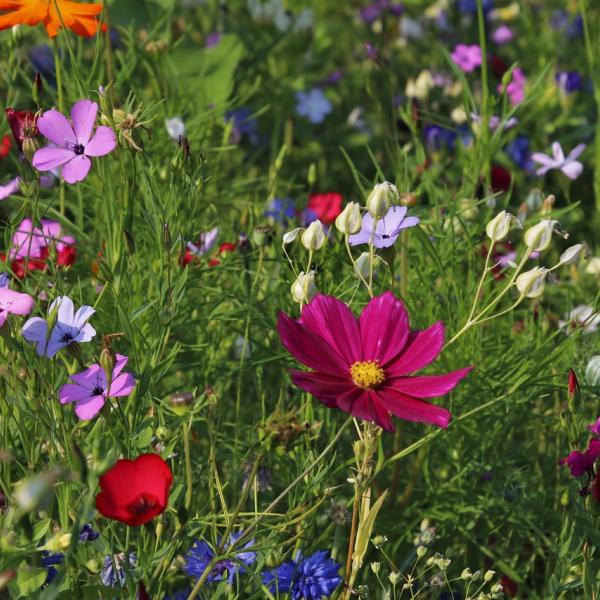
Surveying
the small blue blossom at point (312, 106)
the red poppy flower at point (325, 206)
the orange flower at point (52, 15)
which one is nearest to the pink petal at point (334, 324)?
the orange flower at point (52, 15)

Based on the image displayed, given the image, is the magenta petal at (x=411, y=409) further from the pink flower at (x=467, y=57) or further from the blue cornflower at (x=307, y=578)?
the pink flower at (x=467, y=57)

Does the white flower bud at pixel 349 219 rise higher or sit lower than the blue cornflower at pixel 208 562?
higher

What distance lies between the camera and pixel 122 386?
0.96 m

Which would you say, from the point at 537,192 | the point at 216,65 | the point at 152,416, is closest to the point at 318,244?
the point at 152,416

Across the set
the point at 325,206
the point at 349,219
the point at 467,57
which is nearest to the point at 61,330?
the point at 349,219

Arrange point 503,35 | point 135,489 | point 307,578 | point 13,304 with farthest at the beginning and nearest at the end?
1. point 503,35
2. point 307,578
3. point 13,304
4. point 135,489

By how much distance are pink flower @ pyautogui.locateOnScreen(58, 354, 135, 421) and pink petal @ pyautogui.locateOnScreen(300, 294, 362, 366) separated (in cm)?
18

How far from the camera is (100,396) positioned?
0.94 m

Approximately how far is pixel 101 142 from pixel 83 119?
35mm

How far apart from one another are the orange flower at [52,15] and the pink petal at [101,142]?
19cm

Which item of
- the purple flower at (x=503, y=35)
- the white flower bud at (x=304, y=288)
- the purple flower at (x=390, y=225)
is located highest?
the white flower bud at (x=304, y=288)

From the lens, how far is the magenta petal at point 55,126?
1.04 metres

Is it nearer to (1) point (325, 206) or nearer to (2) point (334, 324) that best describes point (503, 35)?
(1) point (325, 206)

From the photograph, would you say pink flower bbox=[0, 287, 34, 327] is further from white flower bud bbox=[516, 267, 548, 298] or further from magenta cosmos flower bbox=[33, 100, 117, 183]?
white flower bud bbox=[516, 267, 548, 298]
